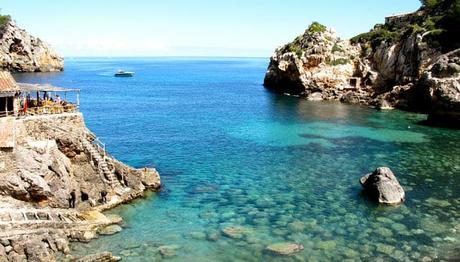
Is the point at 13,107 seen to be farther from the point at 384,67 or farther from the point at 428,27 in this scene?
the point at 428,27

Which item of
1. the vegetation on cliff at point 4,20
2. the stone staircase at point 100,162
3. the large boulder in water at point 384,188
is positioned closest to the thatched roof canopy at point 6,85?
the stone staircase at point 100,162

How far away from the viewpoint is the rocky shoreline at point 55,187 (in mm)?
32312

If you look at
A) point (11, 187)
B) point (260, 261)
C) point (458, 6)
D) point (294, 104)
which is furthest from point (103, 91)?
point (260, 261)

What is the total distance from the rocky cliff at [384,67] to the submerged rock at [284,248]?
55.6 meters

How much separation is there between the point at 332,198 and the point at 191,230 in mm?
15486

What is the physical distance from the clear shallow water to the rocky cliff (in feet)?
21.9

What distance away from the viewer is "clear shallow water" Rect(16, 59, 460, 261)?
1378 inches

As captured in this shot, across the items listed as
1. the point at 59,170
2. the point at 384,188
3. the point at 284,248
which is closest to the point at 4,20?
the point at 59,170

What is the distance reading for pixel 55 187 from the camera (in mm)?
38500

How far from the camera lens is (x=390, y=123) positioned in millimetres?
83812

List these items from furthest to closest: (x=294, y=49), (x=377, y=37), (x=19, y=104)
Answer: (x=294, y=49), (x=377, y=37), (x=19, y=104)

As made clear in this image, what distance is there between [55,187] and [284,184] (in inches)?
927

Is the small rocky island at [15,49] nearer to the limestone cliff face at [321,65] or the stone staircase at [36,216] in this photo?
the limestone cliff face at [321,65]

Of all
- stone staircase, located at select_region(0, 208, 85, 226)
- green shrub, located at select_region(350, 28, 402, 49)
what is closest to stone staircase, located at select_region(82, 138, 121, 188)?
stone staircase, located at select_region(0, 208, 85, 226)
